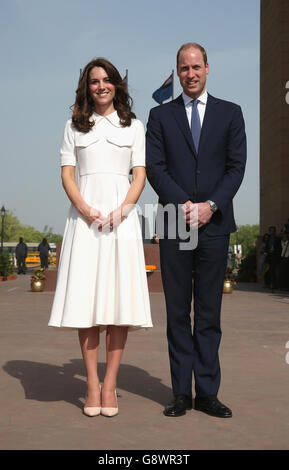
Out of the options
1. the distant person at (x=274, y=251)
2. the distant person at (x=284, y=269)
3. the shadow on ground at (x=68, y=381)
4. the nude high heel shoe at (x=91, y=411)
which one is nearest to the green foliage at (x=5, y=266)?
the distant person at (x=274, y=251)

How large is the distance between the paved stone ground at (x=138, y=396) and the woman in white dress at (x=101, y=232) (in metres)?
0.36

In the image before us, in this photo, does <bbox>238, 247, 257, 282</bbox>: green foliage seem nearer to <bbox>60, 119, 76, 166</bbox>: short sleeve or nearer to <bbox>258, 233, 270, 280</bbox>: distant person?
<bbox>258, 233, 270, 280</bbox>: distant person

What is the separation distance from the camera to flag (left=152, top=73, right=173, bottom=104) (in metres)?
26.5

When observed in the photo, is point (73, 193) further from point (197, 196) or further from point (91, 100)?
point (197, 196)

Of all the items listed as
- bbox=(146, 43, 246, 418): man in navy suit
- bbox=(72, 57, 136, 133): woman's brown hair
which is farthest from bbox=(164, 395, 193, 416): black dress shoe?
bbox=(72, 57, 136, 133): woman's brown hair

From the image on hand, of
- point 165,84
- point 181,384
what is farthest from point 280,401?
point 165,84

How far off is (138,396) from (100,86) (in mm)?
2161

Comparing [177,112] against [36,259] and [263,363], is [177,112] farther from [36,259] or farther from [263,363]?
[36,259]

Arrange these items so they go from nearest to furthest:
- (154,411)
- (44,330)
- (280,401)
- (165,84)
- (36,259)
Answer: (154,411)
(280,401)
(44,330)
(165,84)
(36,259)

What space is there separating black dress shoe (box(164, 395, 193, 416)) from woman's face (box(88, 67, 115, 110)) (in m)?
1.97

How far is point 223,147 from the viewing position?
Answer: 426cm

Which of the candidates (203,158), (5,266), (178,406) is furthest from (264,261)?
(178,406)

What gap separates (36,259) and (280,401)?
206 ft
